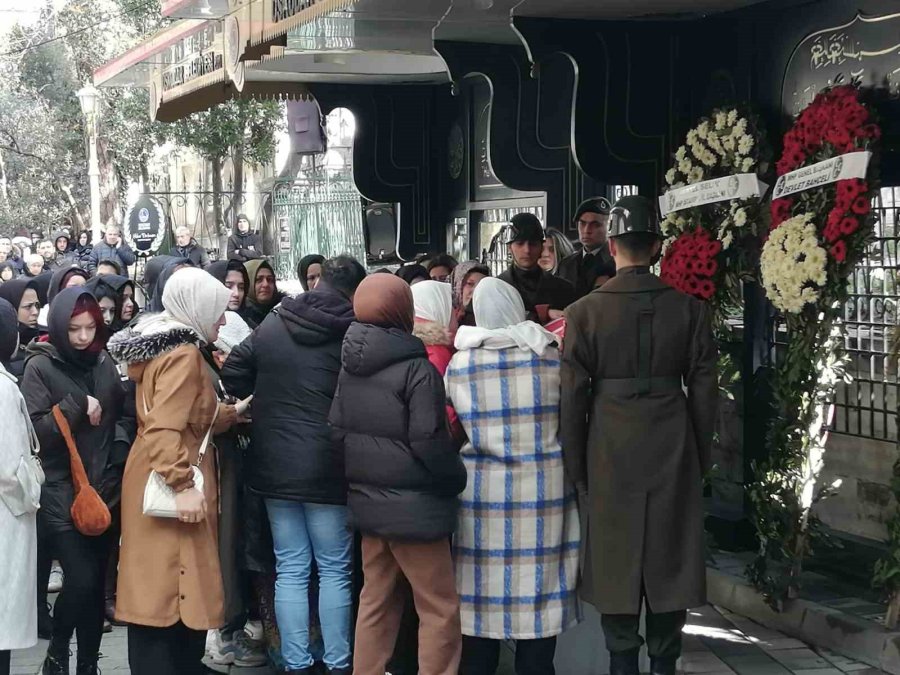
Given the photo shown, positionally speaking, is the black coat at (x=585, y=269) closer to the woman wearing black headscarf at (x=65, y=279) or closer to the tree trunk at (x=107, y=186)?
the woman wearing black headscarf at (x=65, y=279)

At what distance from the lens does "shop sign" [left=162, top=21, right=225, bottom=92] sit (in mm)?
9109

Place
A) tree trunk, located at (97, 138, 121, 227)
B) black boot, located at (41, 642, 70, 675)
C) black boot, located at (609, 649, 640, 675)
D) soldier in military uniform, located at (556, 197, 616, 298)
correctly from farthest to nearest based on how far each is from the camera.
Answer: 1. tree trunk, located at (97, 138, 121, 227)
2. soldier in military uniform, located at (556, 197, 616, 298)
3. black boot, located at (41, 642, 70, 675)
4. black boot, located at (609, 649, 640, 675)

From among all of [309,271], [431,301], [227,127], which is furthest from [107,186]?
[431,301]

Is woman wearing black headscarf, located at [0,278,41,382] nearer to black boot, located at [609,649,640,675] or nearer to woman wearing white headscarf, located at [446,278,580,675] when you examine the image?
woman wearing white headscarf, located at [446,278,580,675]

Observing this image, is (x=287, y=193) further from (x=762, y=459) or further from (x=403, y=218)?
(x=762, y=459)

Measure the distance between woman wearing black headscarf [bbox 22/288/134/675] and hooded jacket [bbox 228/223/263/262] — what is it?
14780mm

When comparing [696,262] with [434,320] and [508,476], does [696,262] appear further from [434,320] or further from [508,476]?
[508,476]

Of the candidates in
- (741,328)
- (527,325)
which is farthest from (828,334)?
(527,325)

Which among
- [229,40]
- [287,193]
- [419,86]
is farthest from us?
[287,193]

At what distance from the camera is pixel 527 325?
5.11m

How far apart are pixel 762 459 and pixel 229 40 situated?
14.0 feet

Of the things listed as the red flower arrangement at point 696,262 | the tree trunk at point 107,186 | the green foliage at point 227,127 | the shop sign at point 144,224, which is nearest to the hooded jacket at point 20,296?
the red flower arrangement at point 696,262

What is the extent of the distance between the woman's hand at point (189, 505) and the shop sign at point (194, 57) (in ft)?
15.5

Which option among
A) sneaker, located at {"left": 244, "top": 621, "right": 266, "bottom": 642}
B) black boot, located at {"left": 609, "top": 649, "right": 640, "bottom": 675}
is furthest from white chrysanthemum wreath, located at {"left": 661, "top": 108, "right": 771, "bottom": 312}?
sneaker, located at {"left": 244, "top": 621, "right": 266, "bottom": 642}
